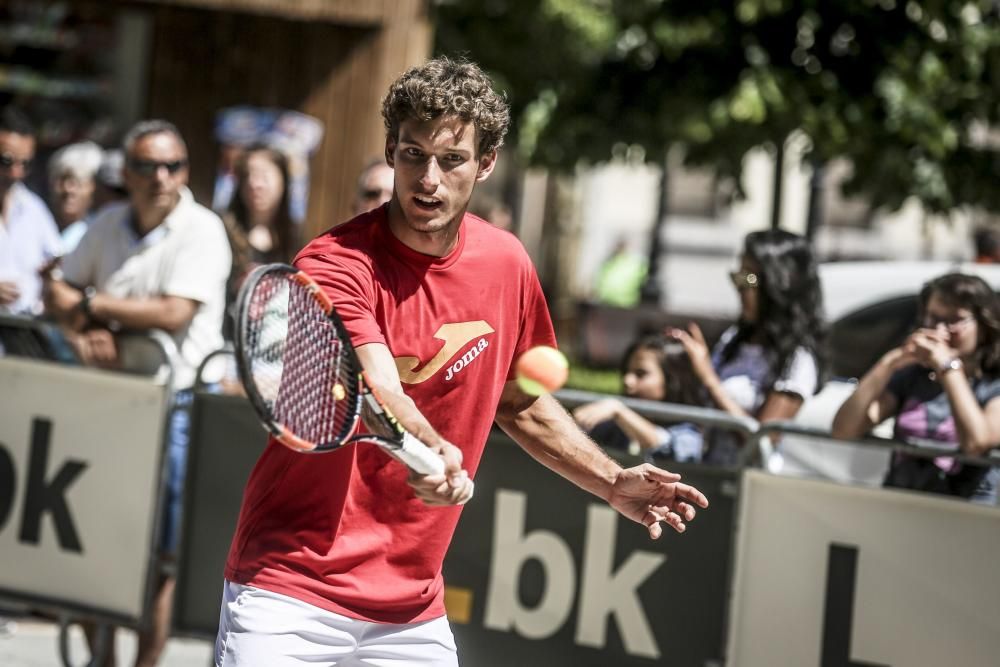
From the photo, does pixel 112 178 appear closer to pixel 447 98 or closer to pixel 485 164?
pixel 485 164

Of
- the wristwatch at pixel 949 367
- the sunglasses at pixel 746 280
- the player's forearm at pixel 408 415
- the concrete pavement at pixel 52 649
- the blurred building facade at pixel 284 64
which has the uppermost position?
the blurred building facade at pixel 284 64

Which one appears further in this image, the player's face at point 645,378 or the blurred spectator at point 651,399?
the player's face at point 645,378

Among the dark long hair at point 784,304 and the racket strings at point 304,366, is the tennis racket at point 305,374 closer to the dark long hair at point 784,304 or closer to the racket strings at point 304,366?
the racket strings at point 304,366

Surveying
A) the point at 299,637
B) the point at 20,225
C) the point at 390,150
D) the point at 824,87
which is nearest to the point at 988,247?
the point at 824,87

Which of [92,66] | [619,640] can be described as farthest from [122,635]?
[92,66]

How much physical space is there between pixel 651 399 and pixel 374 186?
1.52 metres

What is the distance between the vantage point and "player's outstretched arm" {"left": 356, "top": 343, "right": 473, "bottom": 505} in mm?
3256

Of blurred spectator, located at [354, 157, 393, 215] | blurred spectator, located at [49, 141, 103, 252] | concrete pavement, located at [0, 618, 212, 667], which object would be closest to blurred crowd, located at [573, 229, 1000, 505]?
blurred spectator, located at [354, 157, 393, 215]

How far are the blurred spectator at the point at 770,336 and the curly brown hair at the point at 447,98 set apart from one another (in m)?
2.59

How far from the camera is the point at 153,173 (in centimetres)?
656

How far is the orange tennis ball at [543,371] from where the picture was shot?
3.47m

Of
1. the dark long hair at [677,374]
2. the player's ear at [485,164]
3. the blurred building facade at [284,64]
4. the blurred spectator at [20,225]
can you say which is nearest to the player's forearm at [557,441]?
the player's ear at [485,164]

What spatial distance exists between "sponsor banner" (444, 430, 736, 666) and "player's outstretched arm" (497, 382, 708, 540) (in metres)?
1.68

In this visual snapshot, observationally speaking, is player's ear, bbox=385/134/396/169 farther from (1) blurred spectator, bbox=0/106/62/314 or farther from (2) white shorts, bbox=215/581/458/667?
(1) blurred spectator, bbox=0/106/62/314
